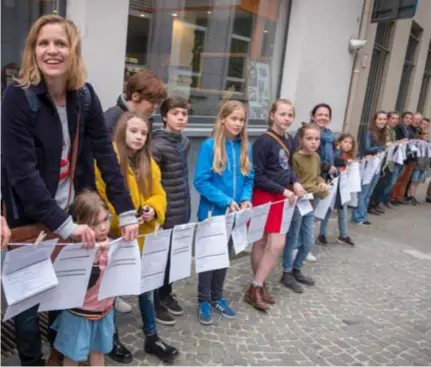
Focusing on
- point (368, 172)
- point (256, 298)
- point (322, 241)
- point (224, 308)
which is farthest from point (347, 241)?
point (224, 308)

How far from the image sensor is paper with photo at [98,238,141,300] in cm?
247

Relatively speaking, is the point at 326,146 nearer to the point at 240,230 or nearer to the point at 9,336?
the point at 240,230

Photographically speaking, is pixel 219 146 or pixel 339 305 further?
pixel 339 305

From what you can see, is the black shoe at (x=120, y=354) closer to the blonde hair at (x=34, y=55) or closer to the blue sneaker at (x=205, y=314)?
the blue sneaker at (x=205, y=314)

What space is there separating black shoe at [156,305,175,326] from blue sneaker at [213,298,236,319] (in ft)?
1.31

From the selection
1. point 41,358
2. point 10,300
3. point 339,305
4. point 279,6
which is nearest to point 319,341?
point 339,305

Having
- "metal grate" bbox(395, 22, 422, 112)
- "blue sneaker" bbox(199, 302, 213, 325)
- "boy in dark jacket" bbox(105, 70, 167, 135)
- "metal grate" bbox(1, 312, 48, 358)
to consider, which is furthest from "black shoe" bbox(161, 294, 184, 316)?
"metal grate" bbox(395, 22, 422, 112)

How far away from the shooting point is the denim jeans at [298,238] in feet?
14.2

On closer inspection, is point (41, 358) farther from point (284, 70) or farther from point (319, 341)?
point (284, 70)

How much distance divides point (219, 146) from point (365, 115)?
7181 millimetres

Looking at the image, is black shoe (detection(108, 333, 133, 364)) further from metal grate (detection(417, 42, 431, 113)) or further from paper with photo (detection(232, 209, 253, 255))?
Answer: metal grate (detection(417, 42, 431, 113))

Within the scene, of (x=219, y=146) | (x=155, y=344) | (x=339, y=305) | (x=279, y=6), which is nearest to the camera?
(x=155, y=344)

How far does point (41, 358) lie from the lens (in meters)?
2.56

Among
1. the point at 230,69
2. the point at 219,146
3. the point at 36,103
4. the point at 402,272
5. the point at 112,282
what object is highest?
the point at 230,69
